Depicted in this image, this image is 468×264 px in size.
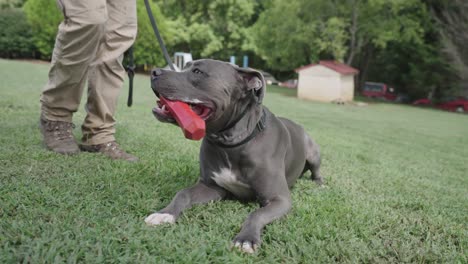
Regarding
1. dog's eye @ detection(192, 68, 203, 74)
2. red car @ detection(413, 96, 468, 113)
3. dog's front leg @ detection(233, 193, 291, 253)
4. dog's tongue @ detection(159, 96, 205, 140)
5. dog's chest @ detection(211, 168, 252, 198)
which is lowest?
red car @ detection(413, 96, 468, 113)

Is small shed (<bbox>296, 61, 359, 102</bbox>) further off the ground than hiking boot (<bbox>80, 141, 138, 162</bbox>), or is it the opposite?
small shed (<bbox>296, 61, 359, 102</bbox>)

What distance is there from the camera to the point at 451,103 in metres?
24.4

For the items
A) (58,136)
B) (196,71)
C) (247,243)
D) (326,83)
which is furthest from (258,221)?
(326,83)

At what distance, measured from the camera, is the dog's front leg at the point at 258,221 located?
80.0 inches

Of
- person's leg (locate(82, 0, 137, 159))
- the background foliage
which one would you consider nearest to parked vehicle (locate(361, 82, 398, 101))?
the background foliage

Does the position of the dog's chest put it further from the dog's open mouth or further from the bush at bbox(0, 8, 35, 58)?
the bush at bbox(0, 8, 35, 58)

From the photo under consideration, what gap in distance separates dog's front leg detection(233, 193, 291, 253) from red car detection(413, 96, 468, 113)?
78.4 ft

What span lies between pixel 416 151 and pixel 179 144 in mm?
4797

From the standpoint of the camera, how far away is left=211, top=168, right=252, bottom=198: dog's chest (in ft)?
8.65

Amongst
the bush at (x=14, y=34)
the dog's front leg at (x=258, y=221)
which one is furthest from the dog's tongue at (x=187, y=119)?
the bush at (x=14, y=34)

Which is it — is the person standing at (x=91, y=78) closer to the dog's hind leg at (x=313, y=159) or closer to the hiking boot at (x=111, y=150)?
the hiking boot at (x=111, y=150)

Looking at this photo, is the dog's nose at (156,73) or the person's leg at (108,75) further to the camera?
the person's leg at (108,75)

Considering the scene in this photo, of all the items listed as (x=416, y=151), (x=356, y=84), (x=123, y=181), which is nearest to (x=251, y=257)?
(x=123, y=181)

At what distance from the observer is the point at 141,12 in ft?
88.8
